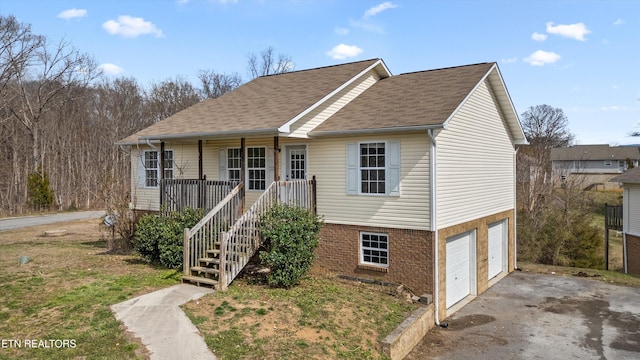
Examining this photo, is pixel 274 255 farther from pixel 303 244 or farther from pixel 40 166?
pixel 40 166

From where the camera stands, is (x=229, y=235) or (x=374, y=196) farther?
(x=374, y=196)

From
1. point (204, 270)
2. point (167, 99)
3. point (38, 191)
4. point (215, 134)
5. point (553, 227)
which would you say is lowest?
point (553, 227)

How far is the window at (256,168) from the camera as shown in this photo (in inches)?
560

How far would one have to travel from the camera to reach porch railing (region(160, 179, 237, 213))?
12680 millimetres

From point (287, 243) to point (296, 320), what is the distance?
2174mm

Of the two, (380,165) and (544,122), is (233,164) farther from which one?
(544,122)

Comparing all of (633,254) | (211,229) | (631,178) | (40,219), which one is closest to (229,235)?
(211,229)

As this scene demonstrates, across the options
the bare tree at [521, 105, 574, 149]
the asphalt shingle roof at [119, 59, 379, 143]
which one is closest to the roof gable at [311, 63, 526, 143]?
the asphalt shingle roof at [119, 59, 379, 143]

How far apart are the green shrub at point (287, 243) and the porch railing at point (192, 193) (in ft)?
8.26

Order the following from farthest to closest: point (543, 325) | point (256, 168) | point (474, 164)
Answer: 1. point (256, 168)
2. point (474, 164)
3. point (543, 325)

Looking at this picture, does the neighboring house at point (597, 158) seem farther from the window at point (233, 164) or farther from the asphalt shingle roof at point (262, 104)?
the window at point (233, 164)

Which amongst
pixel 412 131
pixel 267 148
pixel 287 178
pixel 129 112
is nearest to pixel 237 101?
pixel 267 148

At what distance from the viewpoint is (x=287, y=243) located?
405 inches

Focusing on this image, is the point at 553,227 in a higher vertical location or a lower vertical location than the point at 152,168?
lower
